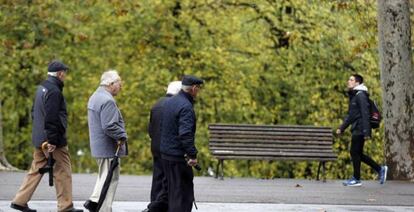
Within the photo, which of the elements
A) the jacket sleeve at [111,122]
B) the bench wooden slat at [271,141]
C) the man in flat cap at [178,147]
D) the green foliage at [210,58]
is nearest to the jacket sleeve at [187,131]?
the man in flat cap at [178,147]

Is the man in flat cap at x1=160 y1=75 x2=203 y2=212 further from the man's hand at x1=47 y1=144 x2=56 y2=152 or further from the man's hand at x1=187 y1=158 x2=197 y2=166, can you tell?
the man's hand at x1=47 y1=144 x2=56 y2=152

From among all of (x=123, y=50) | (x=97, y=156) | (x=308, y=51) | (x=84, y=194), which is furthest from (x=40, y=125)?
(x=123, y=50)

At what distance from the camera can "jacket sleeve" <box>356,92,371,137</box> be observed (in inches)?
584

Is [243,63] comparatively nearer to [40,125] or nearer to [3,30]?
[3,30]

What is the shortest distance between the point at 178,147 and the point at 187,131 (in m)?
0.32

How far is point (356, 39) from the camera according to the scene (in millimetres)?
24234

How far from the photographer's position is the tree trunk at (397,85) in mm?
16188

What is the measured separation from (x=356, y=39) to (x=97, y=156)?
15.0 metres

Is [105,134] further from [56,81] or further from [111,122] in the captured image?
[56,81]

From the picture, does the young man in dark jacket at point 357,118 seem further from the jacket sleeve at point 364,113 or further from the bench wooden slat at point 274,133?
the bench wooden slat at point 274,133

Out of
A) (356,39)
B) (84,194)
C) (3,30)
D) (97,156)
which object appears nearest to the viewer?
(97,156)

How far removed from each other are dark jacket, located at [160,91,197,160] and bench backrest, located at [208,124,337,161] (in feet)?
21.2

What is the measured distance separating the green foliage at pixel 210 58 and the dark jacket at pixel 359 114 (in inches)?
399

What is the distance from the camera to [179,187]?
9.81 m
